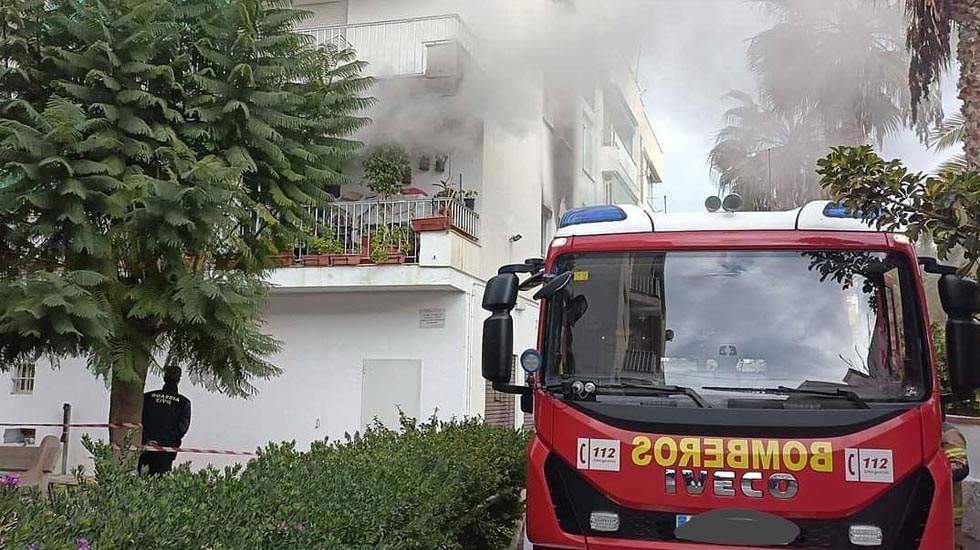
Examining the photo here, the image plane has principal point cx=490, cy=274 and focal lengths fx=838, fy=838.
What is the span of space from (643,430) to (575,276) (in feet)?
3.26

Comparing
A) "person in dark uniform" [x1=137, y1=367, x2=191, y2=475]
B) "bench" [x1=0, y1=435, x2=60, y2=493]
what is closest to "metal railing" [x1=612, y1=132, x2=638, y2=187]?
"person in dark uniform" [x1=137, y1=367, x2=191, y2=475]

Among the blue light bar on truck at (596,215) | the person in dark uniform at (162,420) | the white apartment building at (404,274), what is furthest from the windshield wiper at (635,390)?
the white apartment building at (404,274)

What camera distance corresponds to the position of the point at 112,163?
5629mm

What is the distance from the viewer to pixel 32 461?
7.96 metres

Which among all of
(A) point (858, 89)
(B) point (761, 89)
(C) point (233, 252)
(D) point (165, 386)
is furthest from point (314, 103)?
(A) point (858, 89)

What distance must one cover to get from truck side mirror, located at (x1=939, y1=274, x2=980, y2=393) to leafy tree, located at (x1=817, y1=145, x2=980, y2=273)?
0.42ft

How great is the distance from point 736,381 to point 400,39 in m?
9.19

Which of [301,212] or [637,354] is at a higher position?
[301,212]

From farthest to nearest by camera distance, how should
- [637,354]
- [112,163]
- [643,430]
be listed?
[112,163] → [637,354] → [643,430]

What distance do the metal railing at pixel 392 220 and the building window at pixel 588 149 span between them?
16.2 ft

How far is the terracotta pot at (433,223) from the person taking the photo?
11.3 m

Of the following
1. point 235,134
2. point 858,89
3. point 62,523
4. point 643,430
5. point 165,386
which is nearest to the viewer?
point 62,523

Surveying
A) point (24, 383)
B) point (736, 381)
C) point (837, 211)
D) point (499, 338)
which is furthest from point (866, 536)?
point (24, 383)

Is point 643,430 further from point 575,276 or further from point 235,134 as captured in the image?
point 235,134
